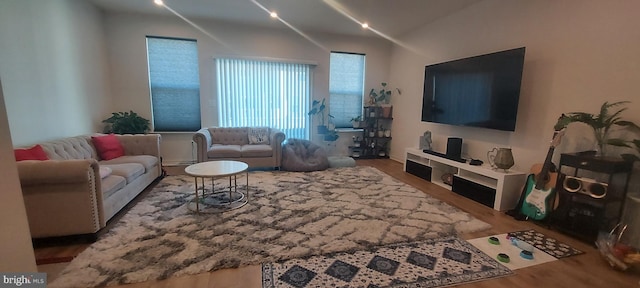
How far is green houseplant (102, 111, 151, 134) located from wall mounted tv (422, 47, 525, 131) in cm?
502

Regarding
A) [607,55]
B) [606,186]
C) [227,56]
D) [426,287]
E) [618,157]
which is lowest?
[426,287]

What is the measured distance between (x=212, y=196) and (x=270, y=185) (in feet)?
2.67

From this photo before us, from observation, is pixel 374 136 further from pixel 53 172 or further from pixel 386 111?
pixel 53 172

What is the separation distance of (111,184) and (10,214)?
67.9 inches

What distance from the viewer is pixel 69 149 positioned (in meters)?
→ 2.95

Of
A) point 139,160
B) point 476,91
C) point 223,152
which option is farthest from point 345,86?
point 139,160

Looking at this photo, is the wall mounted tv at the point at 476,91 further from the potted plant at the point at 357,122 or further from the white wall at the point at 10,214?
the white wall at the point at 10,214

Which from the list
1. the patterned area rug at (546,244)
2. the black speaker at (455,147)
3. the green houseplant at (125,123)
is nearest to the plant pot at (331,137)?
the black speaker at (455,147)

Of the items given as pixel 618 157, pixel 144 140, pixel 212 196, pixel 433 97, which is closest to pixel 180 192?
pixel 212 196

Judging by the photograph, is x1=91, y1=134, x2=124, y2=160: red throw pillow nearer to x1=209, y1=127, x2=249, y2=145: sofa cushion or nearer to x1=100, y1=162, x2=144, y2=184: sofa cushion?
x1=100, y1=162, x2=144, y2=184: sofa cushion

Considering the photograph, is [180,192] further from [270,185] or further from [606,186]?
[606,186]

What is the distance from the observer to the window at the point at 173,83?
16.0ft

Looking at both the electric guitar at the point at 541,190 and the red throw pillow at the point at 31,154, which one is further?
the electric guitar at the point at 541,190

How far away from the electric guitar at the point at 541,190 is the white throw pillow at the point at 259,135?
388cm
